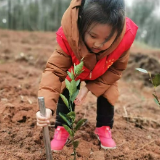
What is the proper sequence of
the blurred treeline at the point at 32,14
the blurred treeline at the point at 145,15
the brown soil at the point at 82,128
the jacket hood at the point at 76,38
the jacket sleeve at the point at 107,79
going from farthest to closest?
the blurred treeline at the point at 145,15 → the blurred treeline at the point at 32,14 → the jacket sleeve at the point at 107,79 → the brown soil at the point at 82,128 → the jacket hood at the point at 76,38

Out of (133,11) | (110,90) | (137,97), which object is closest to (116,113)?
(110,90)

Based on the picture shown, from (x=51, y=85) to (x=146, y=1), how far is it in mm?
24357

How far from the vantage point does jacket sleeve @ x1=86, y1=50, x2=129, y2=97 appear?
1.67 meters

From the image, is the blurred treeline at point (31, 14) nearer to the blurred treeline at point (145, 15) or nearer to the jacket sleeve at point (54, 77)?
the blurred treeline at point (145, 15)

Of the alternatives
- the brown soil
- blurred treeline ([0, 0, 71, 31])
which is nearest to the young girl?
the brown soil

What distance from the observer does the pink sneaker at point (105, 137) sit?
5.58ft

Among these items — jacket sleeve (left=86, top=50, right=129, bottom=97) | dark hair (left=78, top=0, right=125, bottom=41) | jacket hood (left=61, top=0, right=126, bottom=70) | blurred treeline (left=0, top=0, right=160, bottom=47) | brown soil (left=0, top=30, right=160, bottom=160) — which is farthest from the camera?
blurred treeline (left=0, top=0, right=160, bottom=47)

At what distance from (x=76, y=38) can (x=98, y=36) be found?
0.46 feet

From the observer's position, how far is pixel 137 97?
128 inches

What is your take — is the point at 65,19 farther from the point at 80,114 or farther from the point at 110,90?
the point at 80,114

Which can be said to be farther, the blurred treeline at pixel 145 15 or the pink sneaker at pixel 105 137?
the blurred treeline at pixel 145 15

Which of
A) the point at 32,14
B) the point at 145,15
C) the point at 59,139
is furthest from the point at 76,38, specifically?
the point at 145,15

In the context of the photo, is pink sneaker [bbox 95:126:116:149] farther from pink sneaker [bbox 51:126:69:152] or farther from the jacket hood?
the jacket hood

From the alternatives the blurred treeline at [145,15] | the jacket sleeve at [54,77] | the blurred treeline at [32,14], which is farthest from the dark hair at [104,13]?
the blurred treeline at [145,15]
